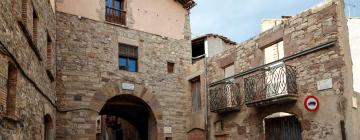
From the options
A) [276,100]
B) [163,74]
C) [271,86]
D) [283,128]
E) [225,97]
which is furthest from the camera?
[163,74]

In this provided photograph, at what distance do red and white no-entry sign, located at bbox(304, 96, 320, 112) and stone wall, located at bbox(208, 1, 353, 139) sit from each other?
0.34ft

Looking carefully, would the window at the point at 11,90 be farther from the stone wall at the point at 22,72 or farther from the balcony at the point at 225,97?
the balcony at the point at 225,97

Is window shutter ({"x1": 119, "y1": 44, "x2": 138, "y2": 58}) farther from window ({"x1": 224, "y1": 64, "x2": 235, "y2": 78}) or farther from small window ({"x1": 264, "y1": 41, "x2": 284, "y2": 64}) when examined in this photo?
small window ({"x1": 264, "y1": 41, "x2": 284, "y2": 64})

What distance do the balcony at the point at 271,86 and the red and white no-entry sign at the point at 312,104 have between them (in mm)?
412

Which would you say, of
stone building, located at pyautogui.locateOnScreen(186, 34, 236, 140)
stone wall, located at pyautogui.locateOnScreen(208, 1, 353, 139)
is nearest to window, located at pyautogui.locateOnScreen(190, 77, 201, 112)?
stone building, located at pyautogui.locateOnScreen(186, 34, 236, 140)

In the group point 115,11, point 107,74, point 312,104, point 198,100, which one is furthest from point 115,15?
point 312,104

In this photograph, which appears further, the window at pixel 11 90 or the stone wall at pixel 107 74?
the stone wall at pixel 107 74

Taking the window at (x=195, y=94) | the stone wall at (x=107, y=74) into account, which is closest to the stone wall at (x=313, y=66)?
the window at (x=195, y=94)

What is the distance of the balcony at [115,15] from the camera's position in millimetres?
12812

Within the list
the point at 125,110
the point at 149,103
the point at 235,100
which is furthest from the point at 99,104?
the point at 235,100

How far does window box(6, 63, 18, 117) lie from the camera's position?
5648mm

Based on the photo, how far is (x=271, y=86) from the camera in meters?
9.96

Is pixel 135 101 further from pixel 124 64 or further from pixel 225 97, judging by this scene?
pixel 225 97

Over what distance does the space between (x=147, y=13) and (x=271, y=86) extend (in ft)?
18.7
